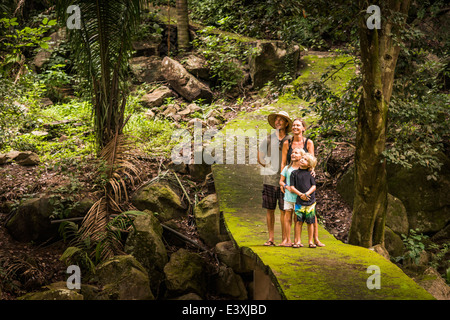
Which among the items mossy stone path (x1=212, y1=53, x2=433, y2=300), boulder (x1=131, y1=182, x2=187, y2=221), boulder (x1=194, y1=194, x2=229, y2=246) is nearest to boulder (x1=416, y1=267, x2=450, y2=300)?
mossy stone path (x1=212, y1=53, x2=433, y2=300)

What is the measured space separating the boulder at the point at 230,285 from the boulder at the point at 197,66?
7.08m

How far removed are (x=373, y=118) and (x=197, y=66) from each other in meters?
7.19

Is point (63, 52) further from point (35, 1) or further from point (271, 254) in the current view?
point (271, 254)

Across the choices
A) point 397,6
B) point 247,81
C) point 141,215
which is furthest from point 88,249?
point 247,81

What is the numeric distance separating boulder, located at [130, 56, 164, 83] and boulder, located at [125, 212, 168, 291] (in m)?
6.82

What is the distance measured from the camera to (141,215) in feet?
18.6

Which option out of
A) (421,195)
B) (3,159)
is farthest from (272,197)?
(3,159)

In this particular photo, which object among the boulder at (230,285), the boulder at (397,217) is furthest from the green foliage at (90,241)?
the boulder at (397,217)

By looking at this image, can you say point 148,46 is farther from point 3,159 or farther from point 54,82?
point 3,159

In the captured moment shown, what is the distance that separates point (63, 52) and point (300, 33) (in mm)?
7808

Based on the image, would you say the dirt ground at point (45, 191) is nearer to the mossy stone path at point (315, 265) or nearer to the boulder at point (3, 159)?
the boulder at point (3, 159)

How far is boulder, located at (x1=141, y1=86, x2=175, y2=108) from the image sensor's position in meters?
10.3

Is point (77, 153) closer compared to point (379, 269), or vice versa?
point (379, 269)

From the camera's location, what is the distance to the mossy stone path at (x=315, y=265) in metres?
3.36
